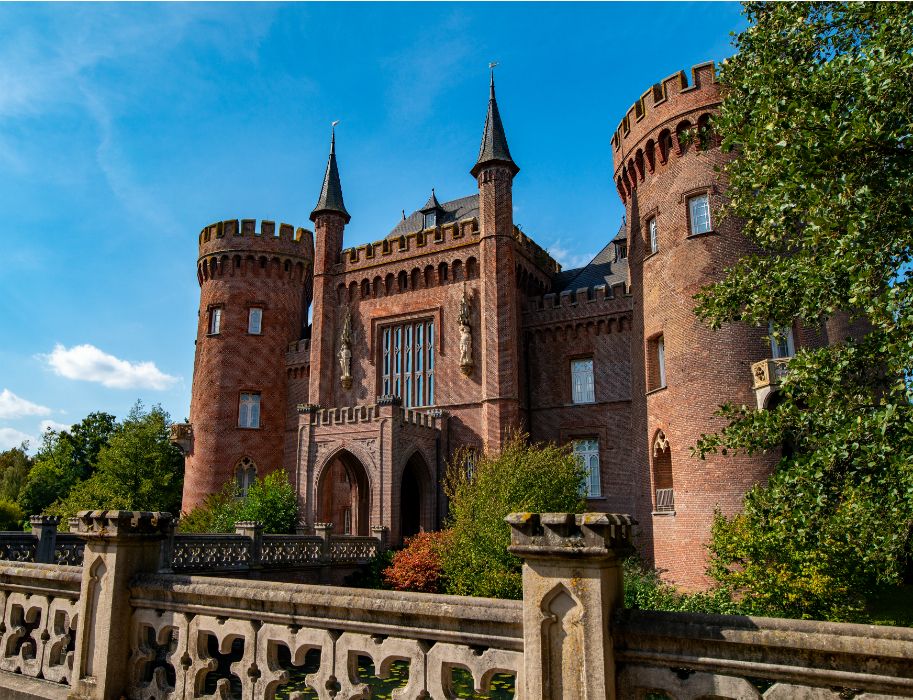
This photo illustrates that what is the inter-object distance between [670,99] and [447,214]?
11.8 m

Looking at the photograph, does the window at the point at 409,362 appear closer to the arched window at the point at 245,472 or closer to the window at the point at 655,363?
the arched window at the point at 245,472

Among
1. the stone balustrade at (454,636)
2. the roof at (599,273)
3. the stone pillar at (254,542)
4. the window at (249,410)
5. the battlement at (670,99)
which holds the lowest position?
the stone pillar at (254,542)

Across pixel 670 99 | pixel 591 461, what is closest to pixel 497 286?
pixel 591 461

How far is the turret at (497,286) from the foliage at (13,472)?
1587 inches

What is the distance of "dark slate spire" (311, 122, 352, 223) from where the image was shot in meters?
29.9

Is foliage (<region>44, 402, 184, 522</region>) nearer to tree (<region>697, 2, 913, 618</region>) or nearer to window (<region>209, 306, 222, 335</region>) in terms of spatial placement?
window (<region>209, 306, 222, 335</region>)

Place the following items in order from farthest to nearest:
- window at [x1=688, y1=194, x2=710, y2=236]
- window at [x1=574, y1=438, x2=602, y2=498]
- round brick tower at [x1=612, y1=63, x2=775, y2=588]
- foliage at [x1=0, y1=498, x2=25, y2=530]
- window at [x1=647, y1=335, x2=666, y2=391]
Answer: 1. foliage at [x1=0, y1=498, x2=25, y2=530]
2. window at [x1=574, y1=438, x2=602, y2=498]
3. window at [x1=647, y1=335, x2=666, y2=391]
4. window at [x1=688, y1=194, x2=710, y2=236]
5. round brick tower at [x1=612, y1=63, x2=775, y2=588]

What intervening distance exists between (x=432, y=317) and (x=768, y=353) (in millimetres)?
12673

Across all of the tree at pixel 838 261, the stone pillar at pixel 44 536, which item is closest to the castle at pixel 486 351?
the stone pillar at pixel 44 536

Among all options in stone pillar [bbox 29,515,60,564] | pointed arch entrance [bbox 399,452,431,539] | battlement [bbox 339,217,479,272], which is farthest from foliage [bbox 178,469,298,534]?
battlement [bbox 339,217,479,272]

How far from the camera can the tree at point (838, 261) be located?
6730mm

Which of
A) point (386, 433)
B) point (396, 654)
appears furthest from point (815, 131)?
point (386, 433)

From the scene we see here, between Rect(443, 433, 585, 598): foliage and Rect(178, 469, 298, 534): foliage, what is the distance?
6738mm

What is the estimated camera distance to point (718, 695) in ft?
10.2
